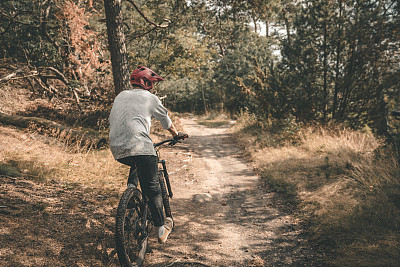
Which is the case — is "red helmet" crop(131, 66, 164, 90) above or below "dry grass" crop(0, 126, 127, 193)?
above

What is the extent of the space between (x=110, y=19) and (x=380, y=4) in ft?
30.0

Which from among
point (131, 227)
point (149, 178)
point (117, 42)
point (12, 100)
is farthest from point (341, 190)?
point (12, 100)

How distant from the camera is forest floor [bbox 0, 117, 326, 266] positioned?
2883 mm

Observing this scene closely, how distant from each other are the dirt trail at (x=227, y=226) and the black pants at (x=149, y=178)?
65cm

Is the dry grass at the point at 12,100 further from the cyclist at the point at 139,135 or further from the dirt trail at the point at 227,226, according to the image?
the cyclist at the point at 139,135

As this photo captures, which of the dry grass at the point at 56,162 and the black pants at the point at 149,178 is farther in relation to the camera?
the dry grass at the point at 56,162

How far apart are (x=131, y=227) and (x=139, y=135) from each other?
987mm

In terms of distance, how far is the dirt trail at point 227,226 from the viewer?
11.0 ft

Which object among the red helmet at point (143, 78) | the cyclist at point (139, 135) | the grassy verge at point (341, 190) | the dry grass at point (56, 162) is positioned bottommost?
the grassy verge at point (341, 190)

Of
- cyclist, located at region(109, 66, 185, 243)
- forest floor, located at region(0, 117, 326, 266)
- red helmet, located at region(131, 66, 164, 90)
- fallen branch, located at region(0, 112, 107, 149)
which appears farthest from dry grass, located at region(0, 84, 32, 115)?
cyclist, located at region(109, 66, 185, 243)

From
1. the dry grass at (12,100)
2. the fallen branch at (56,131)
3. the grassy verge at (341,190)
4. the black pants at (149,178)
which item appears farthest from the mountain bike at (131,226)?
the dry grass at (12,100)

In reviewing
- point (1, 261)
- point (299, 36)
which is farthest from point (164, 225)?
point (299, 36)

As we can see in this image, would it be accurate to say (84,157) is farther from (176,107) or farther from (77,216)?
(176,107)

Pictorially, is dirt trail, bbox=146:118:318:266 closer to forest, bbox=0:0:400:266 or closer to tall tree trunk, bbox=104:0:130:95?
forest, bbox=0:0:400:266
